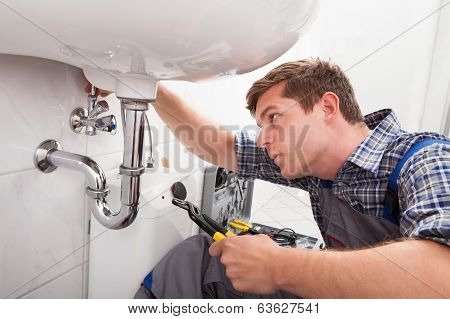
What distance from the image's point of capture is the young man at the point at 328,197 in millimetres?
367

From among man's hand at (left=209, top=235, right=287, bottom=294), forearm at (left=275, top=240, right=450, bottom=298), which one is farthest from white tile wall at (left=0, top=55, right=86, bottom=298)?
forearm at (left=275, top=240, right=450, bottom=298)

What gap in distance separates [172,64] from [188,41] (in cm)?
5

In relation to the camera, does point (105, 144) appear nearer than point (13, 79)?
No

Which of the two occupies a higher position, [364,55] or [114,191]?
[364,55]

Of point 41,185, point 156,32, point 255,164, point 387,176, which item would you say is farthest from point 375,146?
point 41,185

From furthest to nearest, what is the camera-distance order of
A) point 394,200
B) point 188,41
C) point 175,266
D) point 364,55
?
1. point 364,55
2. point 175,266
3. point 394,200
4. point 188,41

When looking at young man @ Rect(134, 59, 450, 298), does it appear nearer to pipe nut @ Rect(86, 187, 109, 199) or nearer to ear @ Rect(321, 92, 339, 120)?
ear @ Rect(321, 92, 339, 120)

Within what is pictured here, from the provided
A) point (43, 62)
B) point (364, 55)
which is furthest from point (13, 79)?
point (364, 55)

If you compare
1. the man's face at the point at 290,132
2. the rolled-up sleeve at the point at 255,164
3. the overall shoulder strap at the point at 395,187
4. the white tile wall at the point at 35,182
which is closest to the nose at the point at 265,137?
the man's face at the point at 290,132

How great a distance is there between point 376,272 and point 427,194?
14cm

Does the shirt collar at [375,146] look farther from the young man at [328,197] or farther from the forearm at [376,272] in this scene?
the forearm at [376,272]

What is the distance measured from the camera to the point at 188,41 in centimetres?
28

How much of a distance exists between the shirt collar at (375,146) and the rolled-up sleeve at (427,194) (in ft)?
0.24
